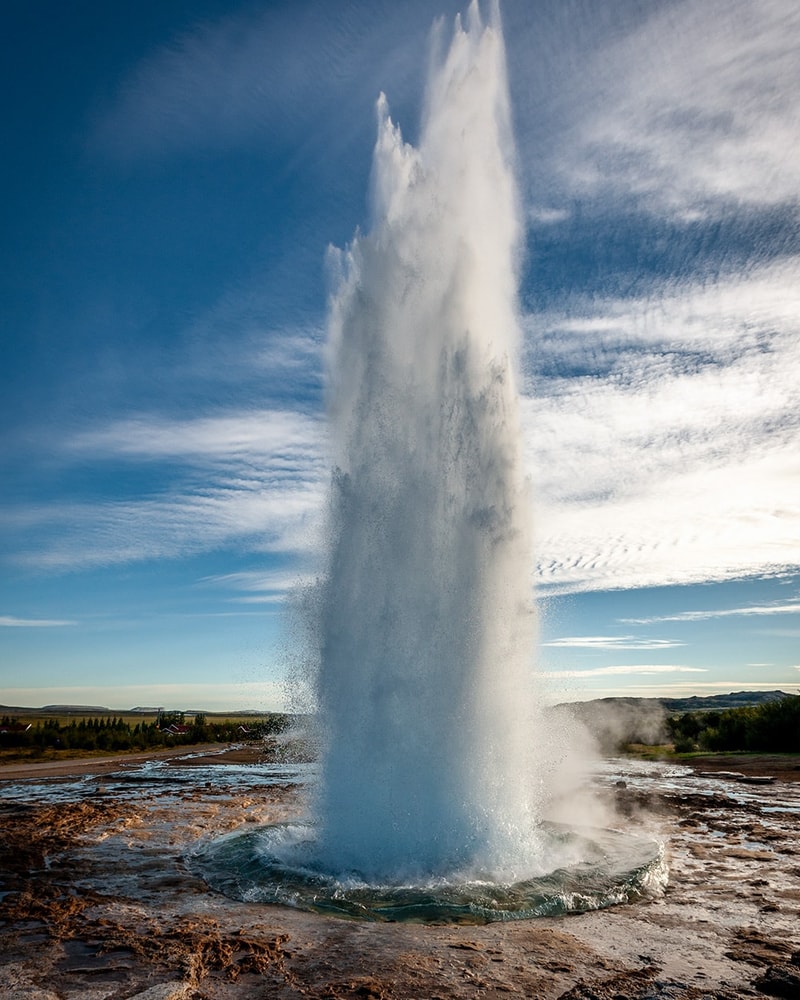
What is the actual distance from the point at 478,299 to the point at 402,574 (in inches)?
247

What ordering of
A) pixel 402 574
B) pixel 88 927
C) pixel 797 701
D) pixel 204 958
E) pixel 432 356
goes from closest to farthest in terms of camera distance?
pixel 204 958 → pixel 88 927 → pixel 402 574 → pixel 432 356 → pixel 797 701

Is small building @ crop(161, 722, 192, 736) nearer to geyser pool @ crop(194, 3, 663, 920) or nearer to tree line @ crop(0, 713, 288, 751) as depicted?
tree line @ crop(0, 713, 288, 751)

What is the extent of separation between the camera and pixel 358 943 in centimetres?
780

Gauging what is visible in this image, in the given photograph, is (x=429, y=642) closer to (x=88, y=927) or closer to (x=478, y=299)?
(x=88, y=927)

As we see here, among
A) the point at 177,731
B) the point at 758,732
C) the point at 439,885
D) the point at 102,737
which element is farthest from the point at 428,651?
the point at 177,731

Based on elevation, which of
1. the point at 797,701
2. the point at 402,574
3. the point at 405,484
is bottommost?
the point at 797,701

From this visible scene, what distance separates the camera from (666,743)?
48.0 meters

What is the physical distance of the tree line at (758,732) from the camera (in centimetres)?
3584

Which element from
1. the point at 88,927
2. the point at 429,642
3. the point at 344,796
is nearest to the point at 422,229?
the point at 429,642

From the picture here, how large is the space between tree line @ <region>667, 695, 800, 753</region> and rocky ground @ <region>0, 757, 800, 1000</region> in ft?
87.6

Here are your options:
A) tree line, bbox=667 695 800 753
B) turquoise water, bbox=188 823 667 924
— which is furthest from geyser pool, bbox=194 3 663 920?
tree line, bbox=667 695 800 753

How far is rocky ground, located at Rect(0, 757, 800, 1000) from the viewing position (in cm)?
662

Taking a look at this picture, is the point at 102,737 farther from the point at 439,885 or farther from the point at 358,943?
the point at 358,943

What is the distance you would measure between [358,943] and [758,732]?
121 feet
